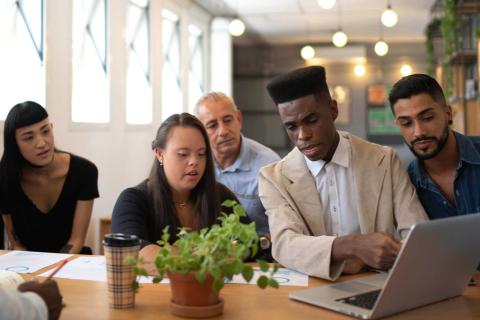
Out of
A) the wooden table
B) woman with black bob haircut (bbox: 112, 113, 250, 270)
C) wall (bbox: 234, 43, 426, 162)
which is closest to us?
the wooden table

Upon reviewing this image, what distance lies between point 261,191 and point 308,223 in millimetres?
209

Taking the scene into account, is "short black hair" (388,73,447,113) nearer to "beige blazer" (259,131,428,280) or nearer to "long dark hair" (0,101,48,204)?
"beige blazer" (259,131,428,280)

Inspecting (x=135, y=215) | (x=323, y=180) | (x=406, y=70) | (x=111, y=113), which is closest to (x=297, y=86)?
(x=323, y=180)

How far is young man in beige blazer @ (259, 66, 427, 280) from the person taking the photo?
88.2 inches

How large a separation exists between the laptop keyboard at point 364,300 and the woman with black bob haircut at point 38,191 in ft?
6.62

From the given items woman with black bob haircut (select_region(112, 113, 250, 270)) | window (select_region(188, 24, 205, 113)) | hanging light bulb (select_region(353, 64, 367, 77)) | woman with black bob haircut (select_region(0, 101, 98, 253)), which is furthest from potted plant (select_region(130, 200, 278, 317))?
hanging light bulb (select_region(353, 64, 367, 77))

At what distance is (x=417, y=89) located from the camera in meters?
2.34

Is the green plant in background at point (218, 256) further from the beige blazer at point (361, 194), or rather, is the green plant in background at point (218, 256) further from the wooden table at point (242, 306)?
the beige blazer at point (361, 194)

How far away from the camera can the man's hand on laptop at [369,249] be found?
1.89 m

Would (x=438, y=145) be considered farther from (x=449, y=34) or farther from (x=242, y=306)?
(x=449, y=34)

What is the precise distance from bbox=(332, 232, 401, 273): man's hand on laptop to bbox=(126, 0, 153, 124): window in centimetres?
559

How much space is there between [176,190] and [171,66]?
6.74 metres

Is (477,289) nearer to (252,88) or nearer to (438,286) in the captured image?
(438,286)

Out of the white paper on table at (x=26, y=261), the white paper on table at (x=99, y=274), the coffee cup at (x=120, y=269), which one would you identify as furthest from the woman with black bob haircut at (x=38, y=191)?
the coffee cup at (x=120, y=269)
